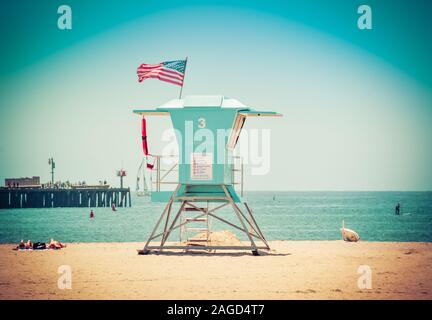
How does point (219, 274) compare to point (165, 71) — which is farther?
point (165, 71)

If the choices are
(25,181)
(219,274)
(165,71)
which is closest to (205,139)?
(165,71)

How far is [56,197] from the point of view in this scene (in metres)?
137

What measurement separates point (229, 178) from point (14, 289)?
29.7ft

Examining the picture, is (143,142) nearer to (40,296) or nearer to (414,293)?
(40,296)

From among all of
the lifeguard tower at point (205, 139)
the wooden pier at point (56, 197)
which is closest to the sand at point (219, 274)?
the lifeguard tower at point (205, 139)

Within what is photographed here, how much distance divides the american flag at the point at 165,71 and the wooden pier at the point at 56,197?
11534 cm

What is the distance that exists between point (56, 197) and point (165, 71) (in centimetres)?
11980

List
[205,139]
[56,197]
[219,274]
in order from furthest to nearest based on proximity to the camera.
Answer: [56,197], [205,139], [219,274]

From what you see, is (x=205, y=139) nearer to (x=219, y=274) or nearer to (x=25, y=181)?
(x=219, y=274)

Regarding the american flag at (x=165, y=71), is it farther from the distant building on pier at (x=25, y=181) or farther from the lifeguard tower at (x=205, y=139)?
the distant building on pier at (x=25, y=181)

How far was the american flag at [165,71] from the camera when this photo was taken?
22.4 meters
